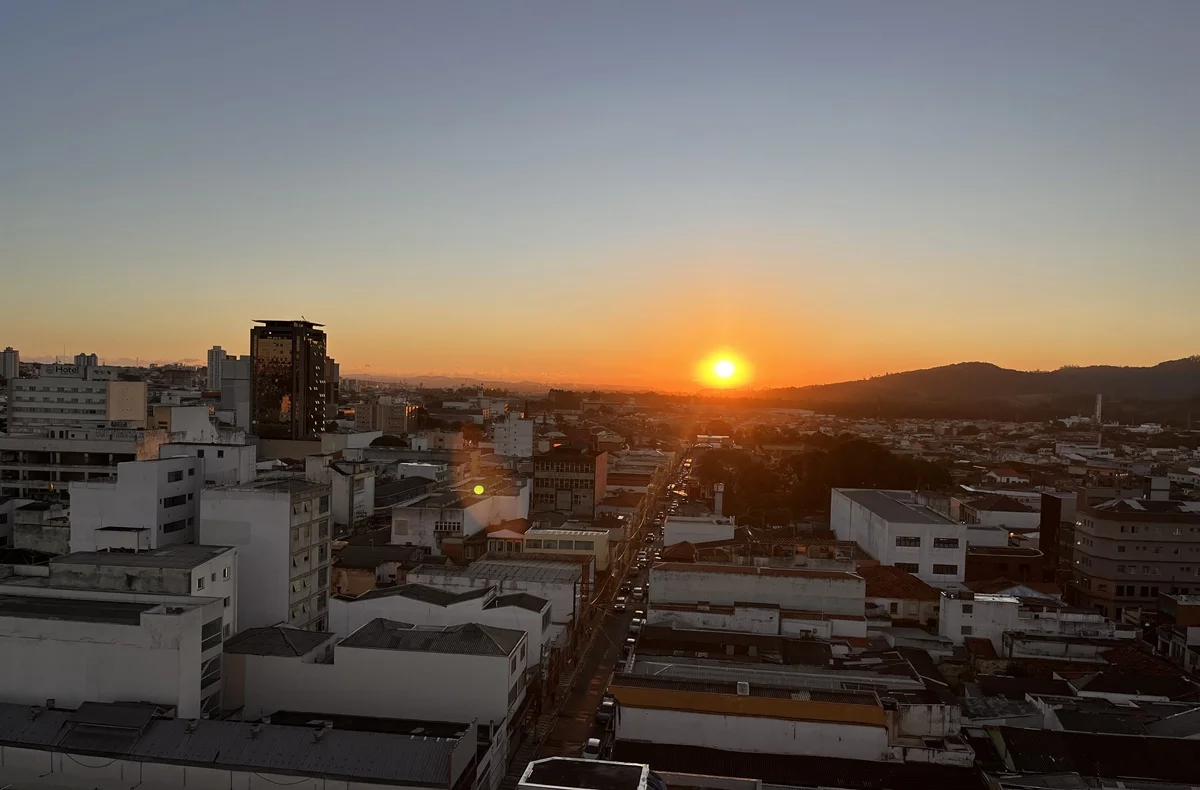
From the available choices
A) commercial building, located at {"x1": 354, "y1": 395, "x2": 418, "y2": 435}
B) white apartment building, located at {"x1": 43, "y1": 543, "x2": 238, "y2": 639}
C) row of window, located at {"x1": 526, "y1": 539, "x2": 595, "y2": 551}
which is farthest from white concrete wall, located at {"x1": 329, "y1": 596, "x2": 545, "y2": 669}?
commercial building, located at {"x1": 354, "y1": 395, "x2": 418, "y2": 435}

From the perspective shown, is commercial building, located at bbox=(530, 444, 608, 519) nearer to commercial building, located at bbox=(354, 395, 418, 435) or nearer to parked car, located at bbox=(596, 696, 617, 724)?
parked car, located at bbox=(596, 696, 617, 724)

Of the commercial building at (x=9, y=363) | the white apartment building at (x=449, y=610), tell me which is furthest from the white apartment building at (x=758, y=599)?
the commercial building at (x=9, y=363)

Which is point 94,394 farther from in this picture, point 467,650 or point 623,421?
point 623,421

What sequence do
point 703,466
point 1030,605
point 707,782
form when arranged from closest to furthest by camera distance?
point 707,782
point 1030,605
point 703,466

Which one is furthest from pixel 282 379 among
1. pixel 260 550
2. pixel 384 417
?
pixel 260 550

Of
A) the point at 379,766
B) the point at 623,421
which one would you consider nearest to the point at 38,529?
the point at 379,766

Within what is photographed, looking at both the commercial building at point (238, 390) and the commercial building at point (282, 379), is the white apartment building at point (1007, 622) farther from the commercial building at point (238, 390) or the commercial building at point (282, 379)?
the commercial building at point (238, 390)

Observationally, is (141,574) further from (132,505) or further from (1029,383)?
(1029,383)
